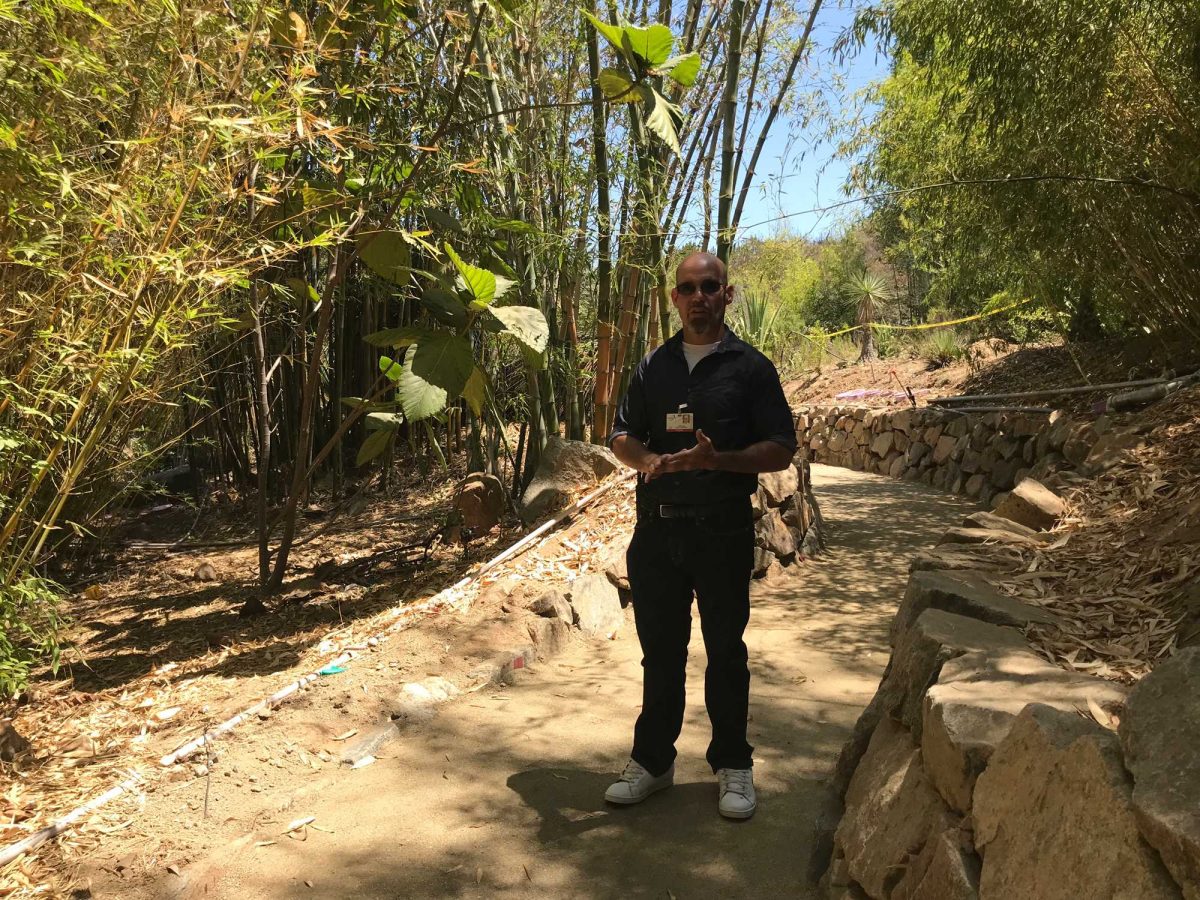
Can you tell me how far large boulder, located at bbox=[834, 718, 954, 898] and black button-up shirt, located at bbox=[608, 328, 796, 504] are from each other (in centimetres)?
63

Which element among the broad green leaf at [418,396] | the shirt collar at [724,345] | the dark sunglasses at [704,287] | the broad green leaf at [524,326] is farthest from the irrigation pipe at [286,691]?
the dark sunglasses at [704,287]

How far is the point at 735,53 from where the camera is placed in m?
3.94

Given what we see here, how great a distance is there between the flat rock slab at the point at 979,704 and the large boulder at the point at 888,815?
56 mm

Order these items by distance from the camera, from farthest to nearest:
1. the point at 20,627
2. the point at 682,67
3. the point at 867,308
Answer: the point at 867,308
the point at 682,67
the point at 20,627

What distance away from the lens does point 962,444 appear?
7297mm

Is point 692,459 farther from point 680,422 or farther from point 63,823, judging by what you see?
point 63,823

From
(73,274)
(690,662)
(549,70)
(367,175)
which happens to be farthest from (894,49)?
(73,274)

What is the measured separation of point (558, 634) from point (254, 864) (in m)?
1.57

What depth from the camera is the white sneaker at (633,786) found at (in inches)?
83.3

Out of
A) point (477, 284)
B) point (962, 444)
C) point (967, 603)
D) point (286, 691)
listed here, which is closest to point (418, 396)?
point (477, 284)

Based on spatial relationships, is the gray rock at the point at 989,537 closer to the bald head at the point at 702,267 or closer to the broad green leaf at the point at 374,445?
the bald head at the point at 702,267

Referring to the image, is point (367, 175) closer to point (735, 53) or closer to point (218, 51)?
point (218, 51)

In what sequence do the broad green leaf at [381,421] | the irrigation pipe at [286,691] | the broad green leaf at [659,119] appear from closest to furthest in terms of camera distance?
the irrigation pipe at [286,691] < the broad green leaf at [659,119] < the broad green leaf at [381,421]

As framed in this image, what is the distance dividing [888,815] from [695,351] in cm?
108
